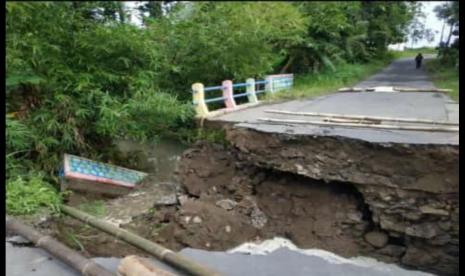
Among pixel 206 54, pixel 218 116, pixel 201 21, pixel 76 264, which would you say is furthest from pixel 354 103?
pixel 76 264

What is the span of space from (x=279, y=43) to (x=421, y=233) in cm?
241

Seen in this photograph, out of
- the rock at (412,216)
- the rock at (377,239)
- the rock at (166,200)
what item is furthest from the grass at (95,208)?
the rock at (412,216)

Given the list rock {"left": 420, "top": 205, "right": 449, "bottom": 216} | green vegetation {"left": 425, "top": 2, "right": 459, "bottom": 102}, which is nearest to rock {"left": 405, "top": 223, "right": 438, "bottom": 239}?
rock {"left": 420, "top": 205, "right": 449, "bottom": 216}

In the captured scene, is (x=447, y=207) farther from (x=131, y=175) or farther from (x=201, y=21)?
(x=131, y=175)

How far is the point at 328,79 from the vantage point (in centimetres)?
561

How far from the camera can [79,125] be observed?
5.04 meters

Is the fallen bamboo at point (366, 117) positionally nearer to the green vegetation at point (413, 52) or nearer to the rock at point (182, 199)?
the rock at point (182, 199)

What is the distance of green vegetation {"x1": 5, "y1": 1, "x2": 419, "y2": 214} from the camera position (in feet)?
13.1

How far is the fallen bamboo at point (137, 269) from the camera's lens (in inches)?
88.4

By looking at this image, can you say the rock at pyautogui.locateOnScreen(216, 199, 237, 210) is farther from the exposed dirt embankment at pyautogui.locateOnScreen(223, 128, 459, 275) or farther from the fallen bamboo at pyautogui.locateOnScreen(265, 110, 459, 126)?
the fallen bamboo at pyautogui.locateOnScreen(265, 110, 459, 126)

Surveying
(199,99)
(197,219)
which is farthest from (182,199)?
(199,99)

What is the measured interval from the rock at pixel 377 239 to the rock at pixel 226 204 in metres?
1.53

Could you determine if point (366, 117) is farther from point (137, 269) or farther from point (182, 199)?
point (137, 269)

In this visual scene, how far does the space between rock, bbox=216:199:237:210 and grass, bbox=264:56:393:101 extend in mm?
1617
